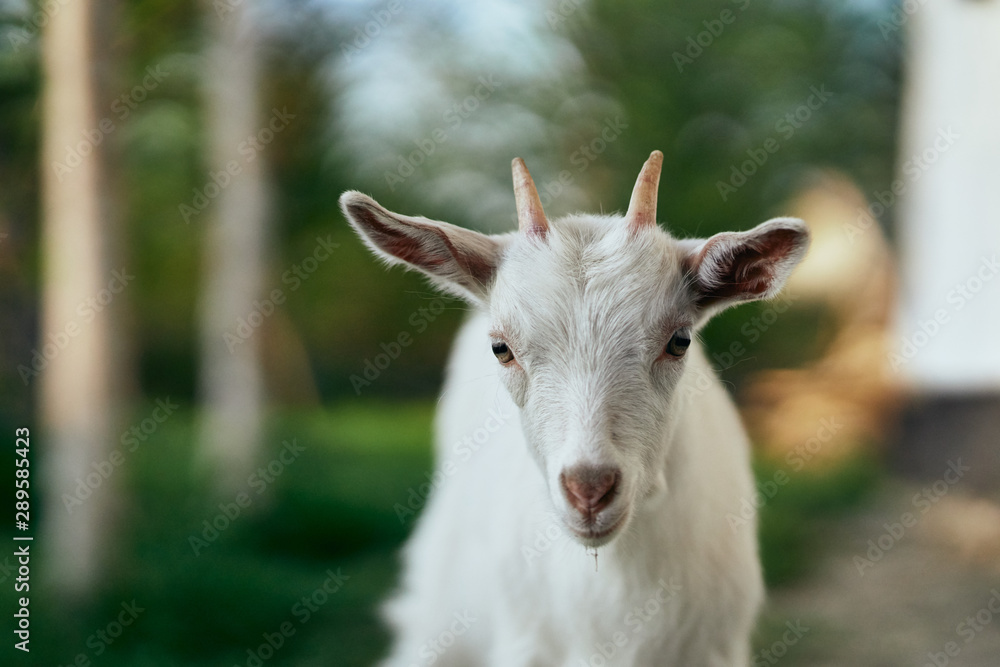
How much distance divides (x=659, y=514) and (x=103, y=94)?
2.29 m

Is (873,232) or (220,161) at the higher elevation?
(220,161)

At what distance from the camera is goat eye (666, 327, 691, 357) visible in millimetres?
1279

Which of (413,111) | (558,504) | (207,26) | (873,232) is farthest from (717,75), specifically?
(558,504)

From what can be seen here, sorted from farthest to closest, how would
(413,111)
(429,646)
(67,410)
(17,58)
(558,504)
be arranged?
(413,111) → (17,58) → (67,410) → (429,646) → (558,504)

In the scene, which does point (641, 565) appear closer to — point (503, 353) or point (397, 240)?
point (503, 353)

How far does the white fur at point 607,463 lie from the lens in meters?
1.23

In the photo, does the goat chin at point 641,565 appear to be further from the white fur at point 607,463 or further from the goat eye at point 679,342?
the goat eye at point 679,342

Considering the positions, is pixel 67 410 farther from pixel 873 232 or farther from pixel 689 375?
pixel 873 232

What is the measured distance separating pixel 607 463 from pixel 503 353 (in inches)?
11.1

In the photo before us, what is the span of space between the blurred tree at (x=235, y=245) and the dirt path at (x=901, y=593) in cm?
247

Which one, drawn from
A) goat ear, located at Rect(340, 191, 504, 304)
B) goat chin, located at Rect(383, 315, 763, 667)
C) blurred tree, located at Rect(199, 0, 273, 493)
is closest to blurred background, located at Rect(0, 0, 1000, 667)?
blurred tree, located at Rect(199, 0, 273, 493)

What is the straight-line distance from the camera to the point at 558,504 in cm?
120

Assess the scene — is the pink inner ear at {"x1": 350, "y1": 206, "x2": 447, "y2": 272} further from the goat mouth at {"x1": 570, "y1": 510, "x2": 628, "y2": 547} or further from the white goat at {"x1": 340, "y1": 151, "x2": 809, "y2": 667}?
the goat mouth at {"x1": 570, "y1": 510, "x2": 628, "y2": 547}

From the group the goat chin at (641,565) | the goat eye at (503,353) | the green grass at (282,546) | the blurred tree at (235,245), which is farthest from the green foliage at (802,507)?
the blurred tree at (235,245)
